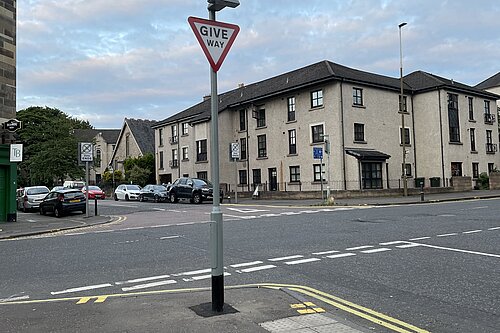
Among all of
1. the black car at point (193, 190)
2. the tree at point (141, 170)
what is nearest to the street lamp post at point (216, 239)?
the black car at point (193, 190)

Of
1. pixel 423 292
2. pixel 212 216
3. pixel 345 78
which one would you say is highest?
pixel 345 78

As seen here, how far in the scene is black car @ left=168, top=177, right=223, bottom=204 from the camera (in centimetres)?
3356

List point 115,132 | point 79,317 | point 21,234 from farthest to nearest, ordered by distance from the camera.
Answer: point 115,132
point 21,234
point 79,317

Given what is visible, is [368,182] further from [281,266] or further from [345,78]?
[281,266]

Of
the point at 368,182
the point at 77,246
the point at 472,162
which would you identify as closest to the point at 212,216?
the point at 77,246

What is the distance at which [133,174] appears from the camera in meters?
61.4

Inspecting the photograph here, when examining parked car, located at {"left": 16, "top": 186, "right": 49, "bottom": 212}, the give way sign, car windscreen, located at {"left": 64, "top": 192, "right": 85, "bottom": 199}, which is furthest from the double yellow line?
parked car, located at {"left": 16, "top": 186, "right": 49, "bottom": 212}

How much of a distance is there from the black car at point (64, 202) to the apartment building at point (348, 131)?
13214mm

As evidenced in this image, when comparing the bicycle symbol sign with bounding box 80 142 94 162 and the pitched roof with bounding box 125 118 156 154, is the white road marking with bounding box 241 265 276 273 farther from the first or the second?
the pitched roof with bounding box 125 118 156 154

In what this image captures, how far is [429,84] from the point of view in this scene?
43.3m

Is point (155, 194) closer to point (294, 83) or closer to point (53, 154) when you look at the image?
point (294, 83)

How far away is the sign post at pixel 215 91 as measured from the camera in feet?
18.6

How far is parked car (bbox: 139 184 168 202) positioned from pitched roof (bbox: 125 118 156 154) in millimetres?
27447

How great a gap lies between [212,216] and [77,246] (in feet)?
26.5
